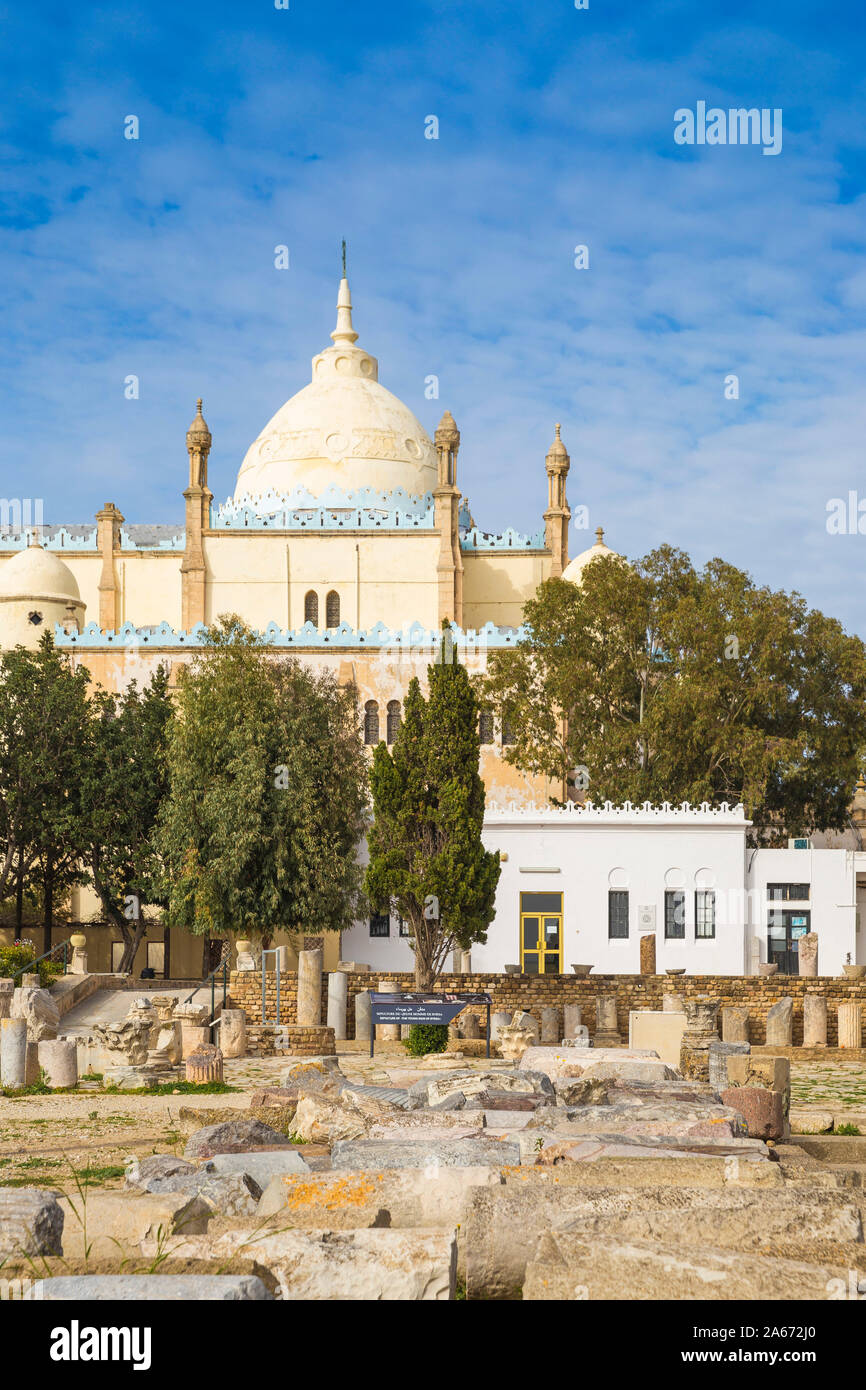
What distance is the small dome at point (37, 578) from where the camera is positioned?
42.6 meters

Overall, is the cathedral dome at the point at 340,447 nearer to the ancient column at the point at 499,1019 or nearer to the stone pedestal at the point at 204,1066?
the ancient column at the point at 499,1019

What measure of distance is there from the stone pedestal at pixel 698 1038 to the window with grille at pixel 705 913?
8.18 meters

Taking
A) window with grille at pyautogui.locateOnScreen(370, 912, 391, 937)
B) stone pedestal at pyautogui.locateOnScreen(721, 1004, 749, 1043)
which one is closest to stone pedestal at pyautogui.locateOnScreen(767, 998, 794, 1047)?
stone pedestal at pyautogui.locateOnScreen(721, 1004, 749, 1043)

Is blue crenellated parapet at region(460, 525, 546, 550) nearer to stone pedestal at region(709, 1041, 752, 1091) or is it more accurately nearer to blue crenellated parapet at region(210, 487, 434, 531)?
blue crenellated parapet at region(210, 487, 434, 531)

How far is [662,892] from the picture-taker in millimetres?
30688

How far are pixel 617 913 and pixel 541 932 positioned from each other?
160 cm

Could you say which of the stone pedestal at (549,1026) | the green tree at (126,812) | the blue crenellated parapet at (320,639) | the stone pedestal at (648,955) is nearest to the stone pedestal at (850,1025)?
the stone pedestal at (549,1026)

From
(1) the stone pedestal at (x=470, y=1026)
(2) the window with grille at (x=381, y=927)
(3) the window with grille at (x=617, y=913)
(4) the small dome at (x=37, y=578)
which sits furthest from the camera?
(4) the small dome at (x=37, y=578)

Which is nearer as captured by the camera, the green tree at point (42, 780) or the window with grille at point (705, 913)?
the window with grille at point (705, 913)

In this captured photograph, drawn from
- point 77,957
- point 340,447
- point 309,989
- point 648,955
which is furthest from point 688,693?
point 340,447

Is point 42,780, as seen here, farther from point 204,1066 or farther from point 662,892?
point 204,1066

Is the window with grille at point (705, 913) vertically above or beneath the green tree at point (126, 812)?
beneath

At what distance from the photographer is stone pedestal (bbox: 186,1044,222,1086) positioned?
17562mm
